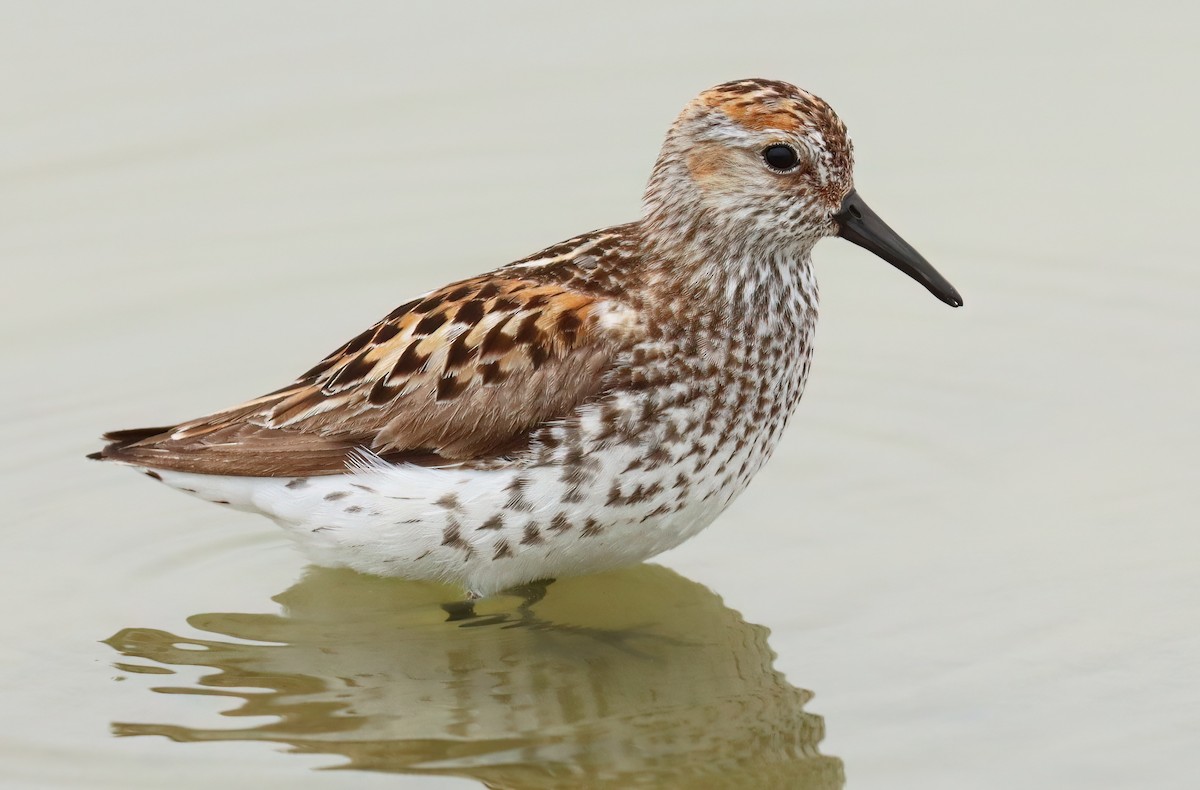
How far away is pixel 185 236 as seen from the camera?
46.8ft

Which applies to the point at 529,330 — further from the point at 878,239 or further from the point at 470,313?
the point at 878,239

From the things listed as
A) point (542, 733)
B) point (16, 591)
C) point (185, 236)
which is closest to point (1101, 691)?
point (542, 733)

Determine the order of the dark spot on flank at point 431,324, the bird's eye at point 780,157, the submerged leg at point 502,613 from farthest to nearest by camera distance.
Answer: the submerged leg at point 502,613, the dark spot on flank at point 431,324, the bird's eye at point 780,157

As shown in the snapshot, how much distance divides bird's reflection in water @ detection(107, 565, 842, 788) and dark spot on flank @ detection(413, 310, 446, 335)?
1.50 m

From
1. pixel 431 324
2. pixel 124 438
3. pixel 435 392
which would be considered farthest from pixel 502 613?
pixel 124 438

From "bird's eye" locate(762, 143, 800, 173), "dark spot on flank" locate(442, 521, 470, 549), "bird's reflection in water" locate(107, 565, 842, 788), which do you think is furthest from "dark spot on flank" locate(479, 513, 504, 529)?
"bird's eye" locate(762, 143, 800, 173)

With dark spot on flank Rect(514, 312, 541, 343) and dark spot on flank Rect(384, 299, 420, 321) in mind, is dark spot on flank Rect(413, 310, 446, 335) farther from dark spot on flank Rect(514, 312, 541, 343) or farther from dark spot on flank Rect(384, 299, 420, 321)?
dark spot on flank Rect(514, 312, 541, 343)

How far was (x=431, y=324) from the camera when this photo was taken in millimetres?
10273

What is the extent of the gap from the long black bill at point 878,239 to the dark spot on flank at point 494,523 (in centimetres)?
217

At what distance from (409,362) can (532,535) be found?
104 cm

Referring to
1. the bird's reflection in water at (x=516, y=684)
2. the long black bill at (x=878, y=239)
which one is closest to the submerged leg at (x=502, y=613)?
the bird's reflection in water at (x=516, y=684)

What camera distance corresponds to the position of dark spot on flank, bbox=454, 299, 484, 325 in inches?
401

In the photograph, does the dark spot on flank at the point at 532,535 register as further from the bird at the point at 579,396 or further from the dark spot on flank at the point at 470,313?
the dark spot on flank at the point at 470,313

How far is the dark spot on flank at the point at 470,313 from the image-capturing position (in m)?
10.2
